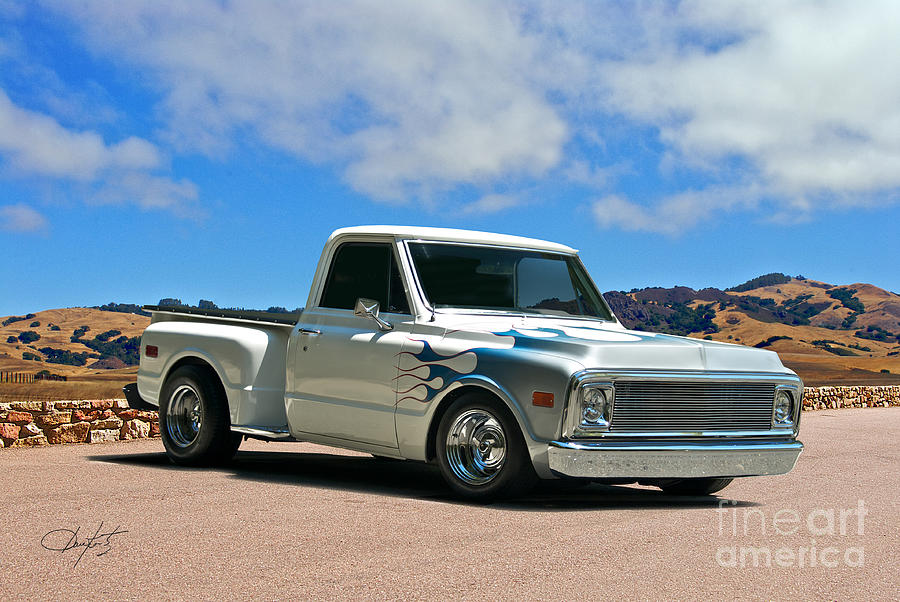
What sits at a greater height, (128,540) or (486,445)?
(486,445)

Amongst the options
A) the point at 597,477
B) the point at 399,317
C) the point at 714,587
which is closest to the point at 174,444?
the point at 399,317

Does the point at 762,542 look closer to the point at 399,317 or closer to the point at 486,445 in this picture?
the point at 486,445

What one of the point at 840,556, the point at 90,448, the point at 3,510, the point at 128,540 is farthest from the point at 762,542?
the point at 90,448

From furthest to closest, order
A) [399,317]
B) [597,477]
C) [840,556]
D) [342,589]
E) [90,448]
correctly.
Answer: [90,448], [399,317], [597,477], [840,556], [342,589]

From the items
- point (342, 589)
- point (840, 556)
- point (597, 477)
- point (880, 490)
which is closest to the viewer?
point (342, 589)

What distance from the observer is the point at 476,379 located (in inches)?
280

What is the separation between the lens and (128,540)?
5.70 m

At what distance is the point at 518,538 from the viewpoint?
586cm

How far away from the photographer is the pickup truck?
6.88m

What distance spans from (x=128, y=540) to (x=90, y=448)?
6.81 meters

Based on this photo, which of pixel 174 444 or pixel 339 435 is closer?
pixel 339 435

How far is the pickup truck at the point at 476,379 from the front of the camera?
22.6ft

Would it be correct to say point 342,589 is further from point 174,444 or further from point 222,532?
point 174,444

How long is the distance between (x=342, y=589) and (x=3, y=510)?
3384mm
